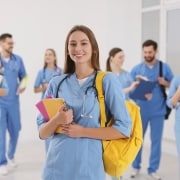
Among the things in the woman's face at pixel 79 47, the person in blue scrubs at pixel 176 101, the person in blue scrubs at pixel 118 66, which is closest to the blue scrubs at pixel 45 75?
the person in blue scrubs at pixel 118 66

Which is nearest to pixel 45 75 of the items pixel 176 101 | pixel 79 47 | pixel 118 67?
pixel 118 67

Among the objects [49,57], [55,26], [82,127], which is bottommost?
[82,127]

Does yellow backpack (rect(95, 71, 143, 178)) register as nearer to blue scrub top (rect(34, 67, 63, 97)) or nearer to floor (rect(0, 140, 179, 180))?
floor (rect(0, 140, 179, 180))

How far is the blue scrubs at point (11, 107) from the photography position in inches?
149

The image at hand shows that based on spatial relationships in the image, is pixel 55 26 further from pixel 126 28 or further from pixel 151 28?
pixel 151 28

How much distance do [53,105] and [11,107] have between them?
2.53 meters

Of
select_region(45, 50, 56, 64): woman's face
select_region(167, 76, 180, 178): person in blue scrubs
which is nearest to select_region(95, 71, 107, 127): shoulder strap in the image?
select_region(167, 76, 180, 178): person in blue scrubs

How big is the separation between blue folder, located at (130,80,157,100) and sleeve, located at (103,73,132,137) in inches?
79.1

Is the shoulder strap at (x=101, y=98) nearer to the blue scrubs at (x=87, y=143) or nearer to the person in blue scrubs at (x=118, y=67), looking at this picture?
the blue scrubs at (x=87, y=143)

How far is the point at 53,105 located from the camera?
144cm

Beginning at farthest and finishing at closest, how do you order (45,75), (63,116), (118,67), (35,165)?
(45,75), (35,165), (118,67), (63,116)

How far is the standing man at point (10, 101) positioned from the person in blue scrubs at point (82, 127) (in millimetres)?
2412

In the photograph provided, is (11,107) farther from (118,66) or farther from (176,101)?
(176,101)

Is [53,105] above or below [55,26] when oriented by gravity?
below
